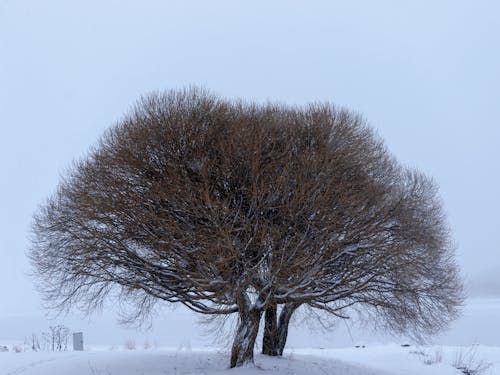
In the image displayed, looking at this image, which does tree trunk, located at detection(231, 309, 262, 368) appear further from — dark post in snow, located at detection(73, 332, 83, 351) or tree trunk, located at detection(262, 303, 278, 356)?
dark post in snow, located at detection(73, 332, 83, 351)

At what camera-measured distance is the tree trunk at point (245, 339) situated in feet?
59.3

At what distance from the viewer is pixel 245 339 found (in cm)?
1812

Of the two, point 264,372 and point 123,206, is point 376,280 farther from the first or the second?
point 123,206

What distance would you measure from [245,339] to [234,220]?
433cm

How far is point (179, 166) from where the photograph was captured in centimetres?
1711

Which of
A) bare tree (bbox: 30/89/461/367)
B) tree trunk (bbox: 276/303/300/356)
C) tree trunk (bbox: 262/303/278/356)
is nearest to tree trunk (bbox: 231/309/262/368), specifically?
bare tree (bbox: 30/89/461/367)

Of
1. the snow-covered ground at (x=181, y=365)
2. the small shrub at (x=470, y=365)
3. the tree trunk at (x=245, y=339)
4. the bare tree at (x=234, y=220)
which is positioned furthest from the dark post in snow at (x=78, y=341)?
the small shrub at (x=470, y=365)

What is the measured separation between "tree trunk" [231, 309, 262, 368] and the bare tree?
0.04 metres

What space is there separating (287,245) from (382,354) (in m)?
14.6

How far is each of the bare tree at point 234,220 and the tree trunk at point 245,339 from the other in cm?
4

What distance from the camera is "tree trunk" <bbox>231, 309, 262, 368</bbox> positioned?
18062 millimetres

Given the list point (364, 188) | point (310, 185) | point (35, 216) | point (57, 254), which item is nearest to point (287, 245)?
point (310, 185)

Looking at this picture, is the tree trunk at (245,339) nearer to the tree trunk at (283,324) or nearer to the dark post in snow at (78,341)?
the tree trunk at (283,324)

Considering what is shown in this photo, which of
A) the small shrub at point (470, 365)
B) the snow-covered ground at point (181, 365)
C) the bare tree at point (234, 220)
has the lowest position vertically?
the small shrub at point (470, 365)
